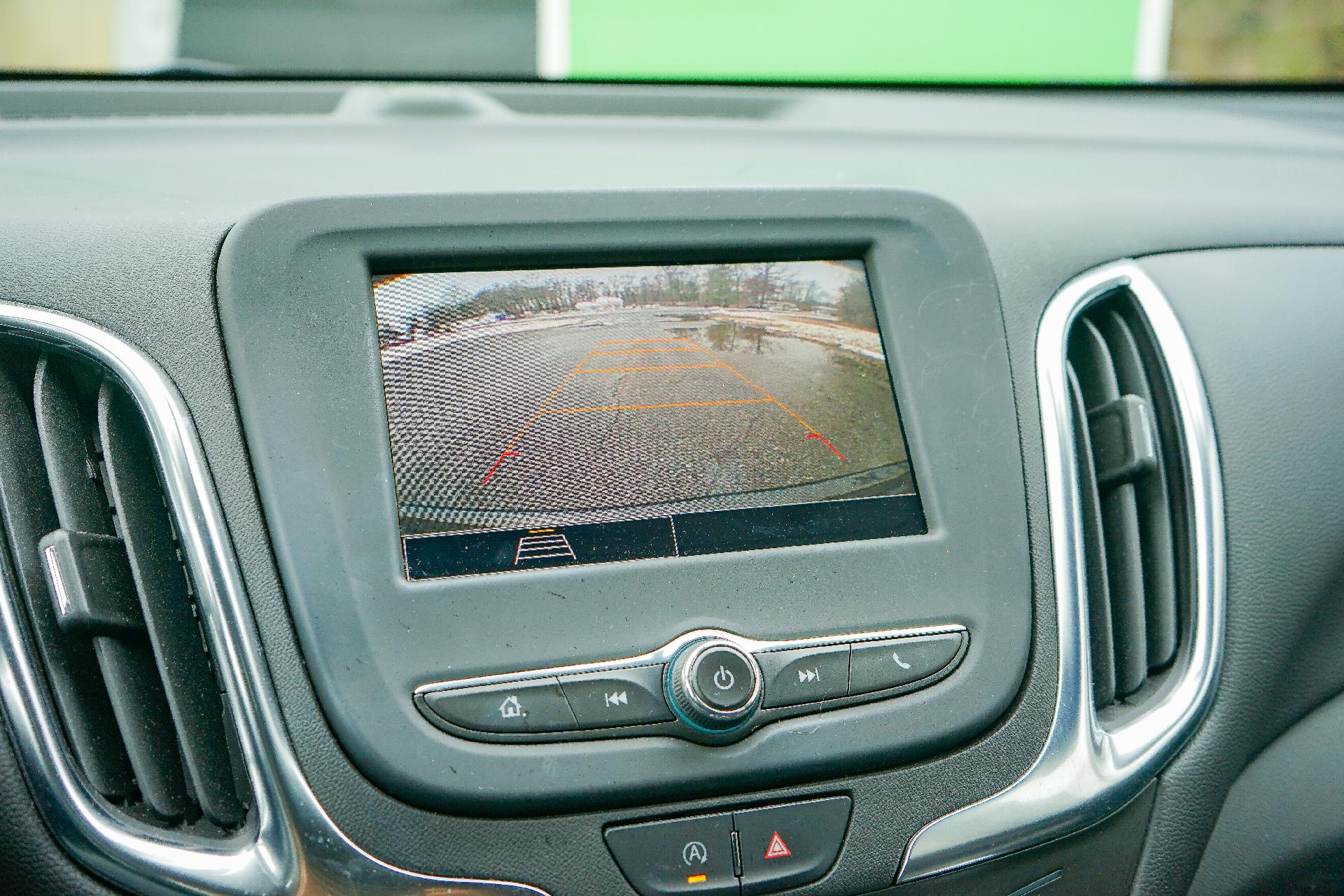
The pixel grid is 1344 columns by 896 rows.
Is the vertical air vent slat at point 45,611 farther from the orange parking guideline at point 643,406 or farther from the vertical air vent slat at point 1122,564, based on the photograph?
the vertical air vent slat at point 1122,564

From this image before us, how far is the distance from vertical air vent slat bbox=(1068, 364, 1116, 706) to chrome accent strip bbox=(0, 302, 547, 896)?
771mm

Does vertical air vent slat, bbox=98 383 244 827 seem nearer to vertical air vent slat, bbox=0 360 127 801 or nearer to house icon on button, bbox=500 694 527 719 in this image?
vertical air vent slat, bbox=0 360 127 801

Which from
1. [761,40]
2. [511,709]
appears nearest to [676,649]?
[511,709]

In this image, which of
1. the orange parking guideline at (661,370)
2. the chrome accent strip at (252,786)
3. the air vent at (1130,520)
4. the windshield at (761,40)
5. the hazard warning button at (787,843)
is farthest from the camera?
the windshield at (761,40)

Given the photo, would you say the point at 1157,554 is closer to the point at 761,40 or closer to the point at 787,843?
the point at 787,843

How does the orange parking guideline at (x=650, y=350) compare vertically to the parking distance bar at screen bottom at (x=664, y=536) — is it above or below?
above

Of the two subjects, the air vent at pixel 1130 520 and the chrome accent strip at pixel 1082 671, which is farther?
the air vent at pixel 1130 520

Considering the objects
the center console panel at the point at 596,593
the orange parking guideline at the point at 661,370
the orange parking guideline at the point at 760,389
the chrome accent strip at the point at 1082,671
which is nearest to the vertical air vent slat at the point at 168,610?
the center console panel at the point at 596,593

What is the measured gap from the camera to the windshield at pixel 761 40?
190cm

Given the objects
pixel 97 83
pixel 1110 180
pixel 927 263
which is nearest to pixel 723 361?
pixel 927 263

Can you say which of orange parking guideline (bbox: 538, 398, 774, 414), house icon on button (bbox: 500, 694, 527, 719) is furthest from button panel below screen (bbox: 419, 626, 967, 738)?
orange parking guideline (bbox: 538, 398, 774, 414)

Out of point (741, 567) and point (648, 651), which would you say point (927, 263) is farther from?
point (648, 651)

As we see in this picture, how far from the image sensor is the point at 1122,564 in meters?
1.50

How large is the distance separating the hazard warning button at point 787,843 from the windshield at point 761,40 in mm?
1339
